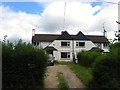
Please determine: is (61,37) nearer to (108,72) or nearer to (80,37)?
(80,37)

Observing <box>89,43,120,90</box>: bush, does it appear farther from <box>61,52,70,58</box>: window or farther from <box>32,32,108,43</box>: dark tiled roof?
<box>32,32,108,43</box>: dark tiled roof

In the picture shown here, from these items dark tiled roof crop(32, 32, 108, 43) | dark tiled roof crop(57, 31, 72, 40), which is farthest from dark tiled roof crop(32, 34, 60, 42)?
dark tiled roof crop(57, 31, 72, 40)

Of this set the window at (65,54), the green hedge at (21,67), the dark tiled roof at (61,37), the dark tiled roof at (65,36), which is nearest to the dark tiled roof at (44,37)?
the dark tiled roof at (61,37)

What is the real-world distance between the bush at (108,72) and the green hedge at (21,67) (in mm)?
3039

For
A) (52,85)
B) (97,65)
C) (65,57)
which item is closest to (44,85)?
(52,85)

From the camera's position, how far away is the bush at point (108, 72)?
17484 millimetres

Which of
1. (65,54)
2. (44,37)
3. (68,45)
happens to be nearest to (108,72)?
(65,54)

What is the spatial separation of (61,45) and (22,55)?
49.0m

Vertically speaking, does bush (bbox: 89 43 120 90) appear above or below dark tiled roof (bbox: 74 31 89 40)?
below

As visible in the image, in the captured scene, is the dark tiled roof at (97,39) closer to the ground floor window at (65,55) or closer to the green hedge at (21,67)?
the ground floor window at (65,55)

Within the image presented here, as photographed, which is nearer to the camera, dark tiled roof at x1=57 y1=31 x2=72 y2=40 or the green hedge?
the green hedge

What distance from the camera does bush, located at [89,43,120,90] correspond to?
57.4ft

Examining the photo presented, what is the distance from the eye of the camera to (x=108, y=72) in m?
17.7

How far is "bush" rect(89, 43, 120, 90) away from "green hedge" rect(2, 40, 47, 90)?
3039 millimetres
